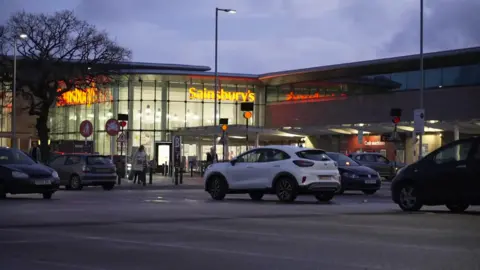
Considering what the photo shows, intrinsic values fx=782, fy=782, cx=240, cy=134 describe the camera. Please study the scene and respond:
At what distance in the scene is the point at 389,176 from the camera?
1612 inches

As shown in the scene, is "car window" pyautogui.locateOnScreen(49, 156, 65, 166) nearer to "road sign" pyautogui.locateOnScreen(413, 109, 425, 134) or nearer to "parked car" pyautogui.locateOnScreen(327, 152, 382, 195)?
"parked car" pyautogui.locateOnScreen(327, 152, 382, 195)

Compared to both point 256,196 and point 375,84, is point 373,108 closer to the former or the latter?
point 375,84

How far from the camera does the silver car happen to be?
3105 centimetres

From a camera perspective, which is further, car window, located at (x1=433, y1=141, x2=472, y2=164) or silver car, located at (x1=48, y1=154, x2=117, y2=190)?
silver car, located at (x1=48, y1=154, x2=117, y2=190)

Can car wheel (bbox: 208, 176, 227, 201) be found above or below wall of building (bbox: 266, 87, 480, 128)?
below

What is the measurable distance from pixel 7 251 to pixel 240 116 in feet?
184

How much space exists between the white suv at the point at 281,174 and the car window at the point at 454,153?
449cm

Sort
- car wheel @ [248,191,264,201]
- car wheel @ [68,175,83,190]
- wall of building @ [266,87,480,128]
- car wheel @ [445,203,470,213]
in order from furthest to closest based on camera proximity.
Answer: wall of building @ [266,87,480,128] < car wheel @ [68,175,83,190] < car wheel @ [248,191,264,201] < car wheel @ [445,203,470,213]

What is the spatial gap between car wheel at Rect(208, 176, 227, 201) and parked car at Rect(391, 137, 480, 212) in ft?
20.2

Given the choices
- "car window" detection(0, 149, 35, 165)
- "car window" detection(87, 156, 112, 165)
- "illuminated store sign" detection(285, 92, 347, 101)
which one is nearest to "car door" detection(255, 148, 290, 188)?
"car window" detection(0, 149, 35, 165)

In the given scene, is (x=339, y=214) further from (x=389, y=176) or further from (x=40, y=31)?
(x=40, y=31)

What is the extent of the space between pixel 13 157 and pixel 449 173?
12566 millimetres

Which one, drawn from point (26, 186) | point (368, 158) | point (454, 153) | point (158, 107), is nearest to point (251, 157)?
point (26, 186)

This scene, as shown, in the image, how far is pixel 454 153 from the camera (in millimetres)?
17250
